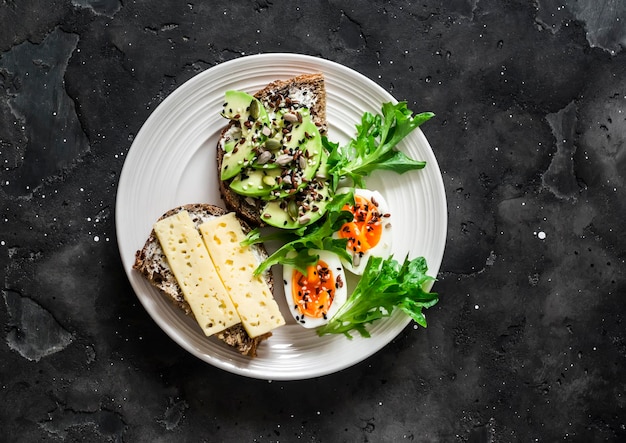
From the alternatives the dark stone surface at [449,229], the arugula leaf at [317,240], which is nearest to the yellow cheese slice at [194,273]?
the arugula leaf at [317,240]

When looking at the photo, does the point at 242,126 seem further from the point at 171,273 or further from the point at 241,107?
the point at 171,273

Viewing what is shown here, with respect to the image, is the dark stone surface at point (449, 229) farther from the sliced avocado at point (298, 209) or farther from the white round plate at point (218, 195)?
the sliced avocado at point (298, 209)

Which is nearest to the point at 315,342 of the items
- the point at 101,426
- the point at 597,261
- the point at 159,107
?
the point at 101,426

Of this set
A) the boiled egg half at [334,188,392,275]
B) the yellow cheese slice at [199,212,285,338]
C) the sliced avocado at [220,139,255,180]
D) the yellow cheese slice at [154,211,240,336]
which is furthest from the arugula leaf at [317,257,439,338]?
the sliced avocado at [220,139,255,180]

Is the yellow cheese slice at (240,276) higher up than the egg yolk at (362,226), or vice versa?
the egg yolk at (362,226)

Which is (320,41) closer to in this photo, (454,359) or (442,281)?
(442,281)

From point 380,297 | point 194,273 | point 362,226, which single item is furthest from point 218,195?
point 380,297
